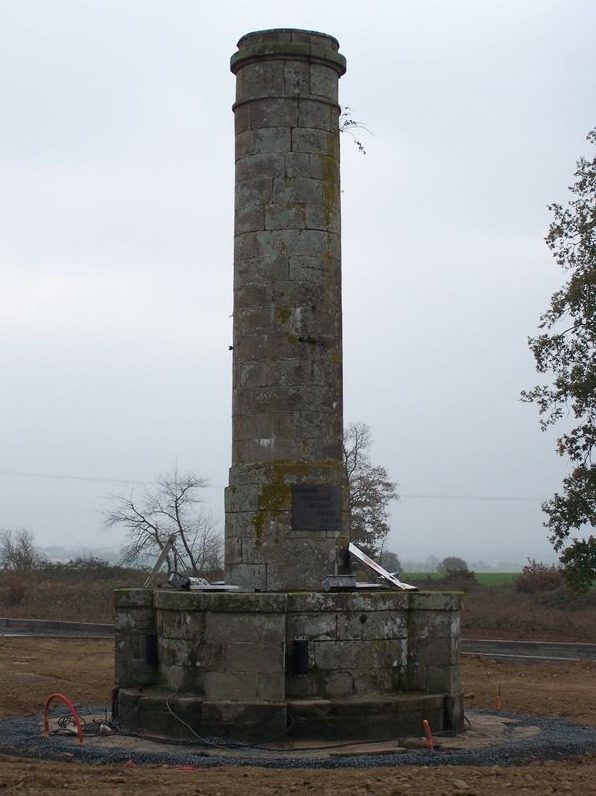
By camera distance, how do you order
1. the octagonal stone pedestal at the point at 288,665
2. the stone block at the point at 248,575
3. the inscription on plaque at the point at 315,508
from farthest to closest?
the inscription on plaque at the point at 315,508
the stone block at the point at 248,575
the octagonal stone pedestal at the point at 288,665

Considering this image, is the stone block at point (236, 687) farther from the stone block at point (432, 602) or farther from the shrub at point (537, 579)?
the shrub at point (537, 579)

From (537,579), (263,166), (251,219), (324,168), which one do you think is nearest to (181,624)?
(251,219)

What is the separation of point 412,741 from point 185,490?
31.7 metres

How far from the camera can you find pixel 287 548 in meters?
14.2

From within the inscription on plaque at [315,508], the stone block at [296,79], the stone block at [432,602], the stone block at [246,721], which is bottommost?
the stone block at [246,721]

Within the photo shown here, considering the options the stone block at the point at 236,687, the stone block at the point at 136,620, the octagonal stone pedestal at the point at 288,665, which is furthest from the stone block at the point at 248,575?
the stone block at the point at 236,687

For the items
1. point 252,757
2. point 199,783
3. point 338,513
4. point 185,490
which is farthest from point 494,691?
point 185,490

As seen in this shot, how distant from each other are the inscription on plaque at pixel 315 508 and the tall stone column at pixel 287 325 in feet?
0.04

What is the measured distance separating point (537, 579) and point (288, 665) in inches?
1288

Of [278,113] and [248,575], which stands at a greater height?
[278,113]

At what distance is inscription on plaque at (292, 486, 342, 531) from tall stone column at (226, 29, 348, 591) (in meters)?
0.01

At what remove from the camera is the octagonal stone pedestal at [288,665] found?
1299 cm

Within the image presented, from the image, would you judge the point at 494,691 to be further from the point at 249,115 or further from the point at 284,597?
the point at 249,115

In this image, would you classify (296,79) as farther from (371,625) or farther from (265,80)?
(371,625)
